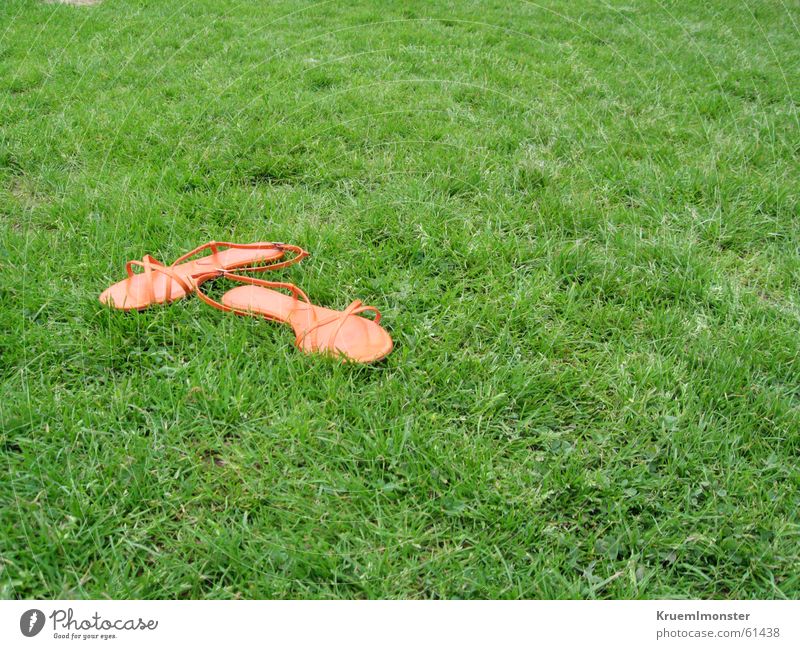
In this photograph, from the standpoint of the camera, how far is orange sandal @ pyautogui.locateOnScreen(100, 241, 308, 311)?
2.43 metres

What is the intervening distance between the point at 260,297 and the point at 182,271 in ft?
1.31

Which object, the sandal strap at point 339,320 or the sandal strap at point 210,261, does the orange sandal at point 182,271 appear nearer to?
the sandal strap at point 210,261

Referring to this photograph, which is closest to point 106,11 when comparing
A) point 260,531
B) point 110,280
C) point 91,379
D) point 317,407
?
point 110,280

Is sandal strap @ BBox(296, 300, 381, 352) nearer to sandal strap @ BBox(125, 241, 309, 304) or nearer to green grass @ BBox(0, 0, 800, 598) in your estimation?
green grass @ BBox(0, 0, 800, 598)

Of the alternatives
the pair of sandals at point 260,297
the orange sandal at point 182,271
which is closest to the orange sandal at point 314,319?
the pair of sandals at point 260,297

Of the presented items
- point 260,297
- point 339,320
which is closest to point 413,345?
point 339,320

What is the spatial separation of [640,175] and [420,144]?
1366 mm

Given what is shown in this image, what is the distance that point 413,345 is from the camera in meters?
2.32

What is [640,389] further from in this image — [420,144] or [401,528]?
[420,144]

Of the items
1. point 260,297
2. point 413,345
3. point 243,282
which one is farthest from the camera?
point 243,282

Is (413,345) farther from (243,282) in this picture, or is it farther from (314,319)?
(243,282)

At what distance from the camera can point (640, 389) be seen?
2145 mm

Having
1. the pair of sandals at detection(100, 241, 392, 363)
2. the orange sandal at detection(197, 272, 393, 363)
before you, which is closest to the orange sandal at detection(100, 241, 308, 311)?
the pair of sandals at detection(100, 241, 392, 363)

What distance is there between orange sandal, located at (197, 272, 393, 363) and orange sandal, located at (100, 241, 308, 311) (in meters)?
0.11
